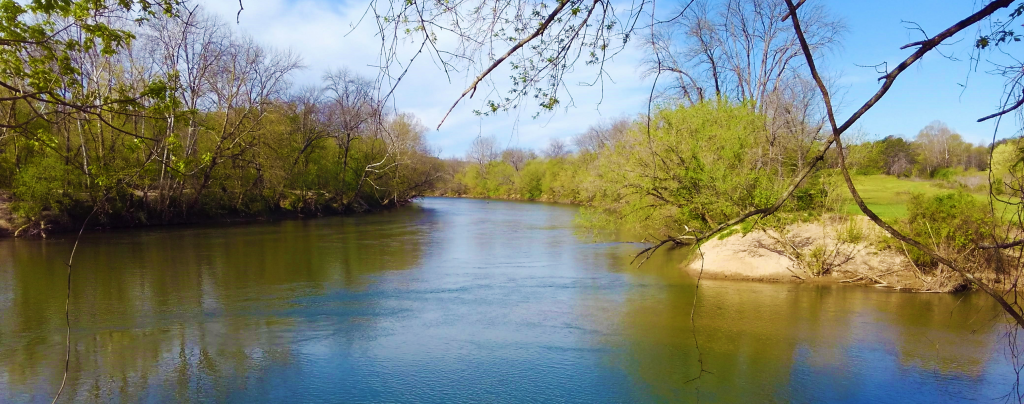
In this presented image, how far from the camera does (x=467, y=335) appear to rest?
9.30 metres

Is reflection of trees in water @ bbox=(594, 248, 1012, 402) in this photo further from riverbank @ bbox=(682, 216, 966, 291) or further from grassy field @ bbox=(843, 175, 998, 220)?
grassy field @ bbox=(843, 175, 998, 220)

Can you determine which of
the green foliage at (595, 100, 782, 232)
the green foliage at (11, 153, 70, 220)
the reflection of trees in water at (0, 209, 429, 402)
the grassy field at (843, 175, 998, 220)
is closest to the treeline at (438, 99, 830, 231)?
the green foliage at (595, 100, 782, 232)

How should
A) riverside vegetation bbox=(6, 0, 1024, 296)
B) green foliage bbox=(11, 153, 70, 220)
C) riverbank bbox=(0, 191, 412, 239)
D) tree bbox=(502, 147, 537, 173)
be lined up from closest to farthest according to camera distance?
riverside vegetation bbox=(6, 0, 1024, 296)
riverbank bbox=(0, 191, 412, 239)
green foliage bbox=(11, 153, 70, 220)
tree bbox=(502, 147, 537, 173)

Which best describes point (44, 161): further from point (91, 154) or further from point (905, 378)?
point (905, 378)

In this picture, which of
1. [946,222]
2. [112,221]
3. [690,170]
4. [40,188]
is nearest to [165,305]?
[690,170]

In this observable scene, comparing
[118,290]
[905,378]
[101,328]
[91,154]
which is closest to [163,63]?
[91,154]

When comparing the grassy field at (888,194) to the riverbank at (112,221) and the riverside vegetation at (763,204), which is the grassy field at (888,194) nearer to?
the riverside vegetation at (763,204)

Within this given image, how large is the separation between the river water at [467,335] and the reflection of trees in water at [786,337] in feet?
0.14

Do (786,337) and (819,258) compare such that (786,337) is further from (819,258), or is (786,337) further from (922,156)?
(922,156)

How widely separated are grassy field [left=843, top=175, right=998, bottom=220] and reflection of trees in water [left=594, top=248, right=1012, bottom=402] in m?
2.34

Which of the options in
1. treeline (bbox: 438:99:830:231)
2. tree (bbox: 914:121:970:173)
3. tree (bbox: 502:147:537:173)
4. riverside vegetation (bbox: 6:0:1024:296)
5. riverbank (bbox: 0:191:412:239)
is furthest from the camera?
tree (bbox: 502:147:537:173)

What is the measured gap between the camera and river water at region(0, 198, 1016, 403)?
7.29m

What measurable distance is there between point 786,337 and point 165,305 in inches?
428

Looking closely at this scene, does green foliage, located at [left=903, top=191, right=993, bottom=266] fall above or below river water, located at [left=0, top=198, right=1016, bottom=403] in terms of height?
above
